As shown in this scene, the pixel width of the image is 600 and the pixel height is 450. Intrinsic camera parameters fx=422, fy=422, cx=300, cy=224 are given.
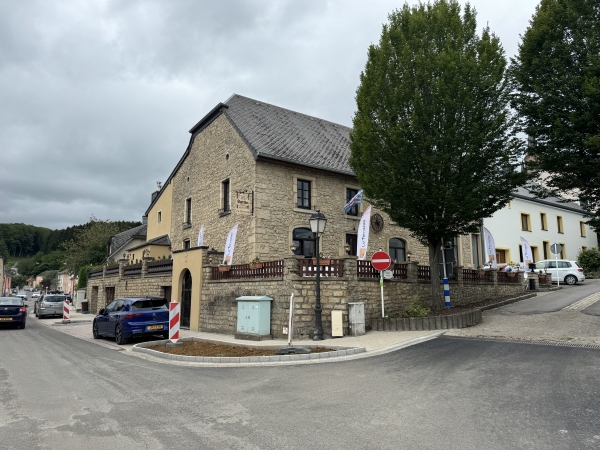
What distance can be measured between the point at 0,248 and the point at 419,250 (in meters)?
113

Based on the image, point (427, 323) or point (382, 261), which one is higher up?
point (382, 261)

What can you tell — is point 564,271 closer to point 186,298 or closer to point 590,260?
point 590,260

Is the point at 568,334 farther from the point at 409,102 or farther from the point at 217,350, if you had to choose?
the point at 217,350

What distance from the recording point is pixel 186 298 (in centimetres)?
1881

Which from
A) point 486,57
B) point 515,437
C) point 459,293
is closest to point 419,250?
point 459,293

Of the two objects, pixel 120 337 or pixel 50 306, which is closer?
pixel 120 337

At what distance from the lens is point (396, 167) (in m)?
13.9

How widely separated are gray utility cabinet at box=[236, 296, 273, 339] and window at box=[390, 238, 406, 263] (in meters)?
11.4

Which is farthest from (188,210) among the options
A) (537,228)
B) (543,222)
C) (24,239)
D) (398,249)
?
(24,239)

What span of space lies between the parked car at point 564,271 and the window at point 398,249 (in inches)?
400

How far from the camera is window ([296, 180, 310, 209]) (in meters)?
20.4

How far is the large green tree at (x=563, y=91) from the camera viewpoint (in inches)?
462

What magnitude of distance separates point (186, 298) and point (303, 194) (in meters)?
7.31

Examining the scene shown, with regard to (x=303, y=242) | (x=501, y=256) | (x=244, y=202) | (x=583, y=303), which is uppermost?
(x=244, y=202)
